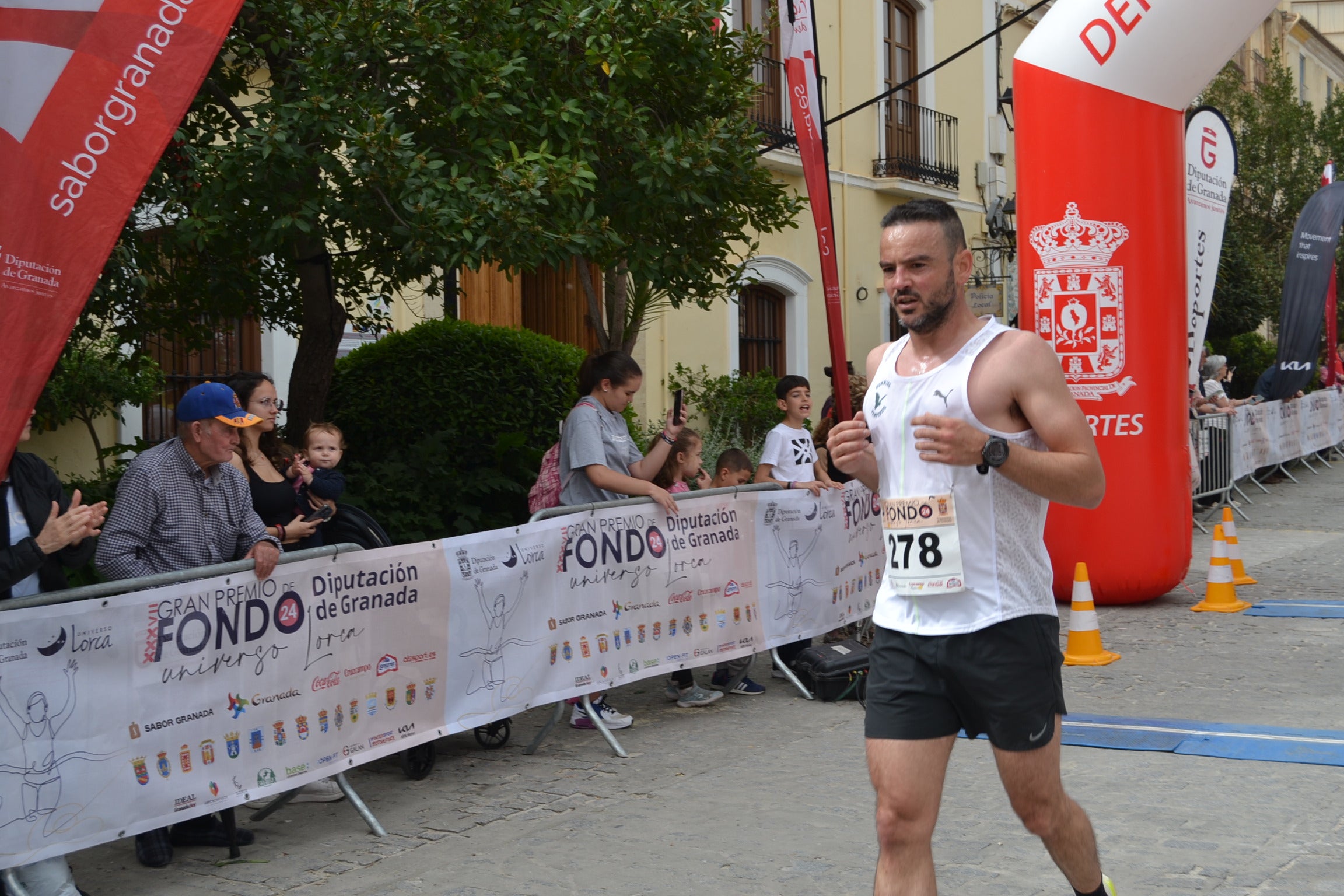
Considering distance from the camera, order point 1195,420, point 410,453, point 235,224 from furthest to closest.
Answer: point 1195,420, point 410,453, point 235,224

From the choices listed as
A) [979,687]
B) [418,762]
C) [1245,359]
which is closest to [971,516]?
[979,687]

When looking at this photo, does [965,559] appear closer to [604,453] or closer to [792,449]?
[604,453]

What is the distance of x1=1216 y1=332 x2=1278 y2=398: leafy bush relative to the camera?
24.6m

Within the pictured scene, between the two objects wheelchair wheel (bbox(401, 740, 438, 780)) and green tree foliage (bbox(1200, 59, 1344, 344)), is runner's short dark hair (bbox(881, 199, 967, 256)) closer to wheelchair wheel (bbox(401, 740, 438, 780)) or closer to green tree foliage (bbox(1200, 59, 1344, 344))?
wheelchair wheel (bbox(401, 740, 438, 780))

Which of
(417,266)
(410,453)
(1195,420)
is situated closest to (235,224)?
(417,266)

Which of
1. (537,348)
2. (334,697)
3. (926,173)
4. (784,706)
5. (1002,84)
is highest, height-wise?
(1002,84)

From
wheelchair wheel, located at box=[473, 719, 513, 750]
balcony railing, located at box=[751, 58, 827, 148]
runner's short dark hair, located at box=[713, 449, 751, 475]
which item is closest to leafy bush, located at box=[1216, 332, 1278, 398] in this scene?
A: balcony railing, located at box=[751, 58, 827, 148]

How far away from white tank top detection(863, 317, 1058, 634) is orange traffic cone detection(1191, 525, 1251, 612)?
6.93 m

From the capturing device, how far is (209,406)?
5109mm

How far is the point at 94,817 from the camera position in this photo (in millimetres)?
4352

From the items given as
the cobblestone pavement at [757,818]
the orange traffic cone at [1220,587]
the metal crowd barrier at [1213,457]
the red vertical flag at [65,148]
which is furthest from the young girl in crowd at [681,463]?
the metal crowd barrier at [1213,457]

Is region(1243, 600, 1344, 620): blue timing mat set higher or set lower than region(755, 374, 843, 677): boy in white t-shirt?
lower

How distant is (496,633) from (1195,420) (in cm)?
1128

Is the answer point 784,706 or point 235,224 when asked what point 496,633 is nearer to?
point 784,706
